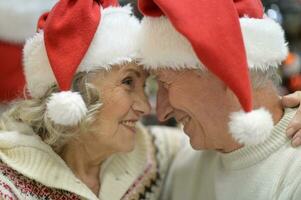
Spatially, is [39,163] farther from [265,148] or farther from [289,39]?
[289,39]

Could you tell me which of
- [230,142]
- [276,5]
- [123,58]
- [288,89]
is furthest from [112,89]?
[288,89]

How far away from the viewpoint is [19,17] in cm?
167

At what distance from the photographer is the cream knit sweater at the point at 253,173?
1244mm

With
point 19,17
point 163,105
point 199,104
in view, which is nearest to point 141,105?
point 163,105

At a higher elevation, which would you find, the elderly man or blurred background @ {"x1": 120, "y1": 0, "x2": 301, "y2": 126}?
the elderly man

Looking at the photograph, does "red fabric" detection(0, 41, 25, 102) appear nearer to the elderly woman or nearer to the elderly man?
the elderly woman

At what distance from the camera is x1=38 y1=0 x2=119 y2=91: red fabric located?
1.25 meters

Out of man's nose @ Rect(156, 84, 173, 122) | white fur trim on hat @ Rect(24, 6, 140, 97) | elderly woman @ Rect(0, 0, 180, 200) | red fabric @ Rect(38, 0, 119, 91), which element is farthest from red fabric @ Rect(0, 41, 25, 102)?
man's nose @ Rect(156, 84, 173, 122)

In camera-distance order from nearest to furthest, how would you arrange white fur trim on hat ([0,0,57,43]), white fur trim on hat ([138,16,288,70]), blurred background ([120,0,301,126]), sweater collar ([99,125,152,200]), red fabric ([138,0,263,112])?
red fabric ([138,0,263,112]) → white fur trim on hat ([138,16,288,70]) → sweater collar ([99,125,152,200]) → white fur trim on hat ([0,0,57,43]) → blurred background ([120,0,301,126])

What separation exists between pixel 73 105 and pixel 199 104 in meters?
0.35

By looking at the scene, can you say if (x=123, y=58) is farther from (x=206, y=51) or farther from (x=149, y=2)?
(x=206, y=51)

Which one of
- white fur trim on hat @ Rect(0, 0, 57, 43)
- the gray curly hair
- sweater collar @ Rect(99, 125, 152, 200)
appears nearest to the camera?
the gray curly hair

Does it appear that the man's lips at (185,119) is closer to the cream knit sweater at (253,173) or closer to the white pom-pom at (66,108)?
the cream knit sweater at (253,173)

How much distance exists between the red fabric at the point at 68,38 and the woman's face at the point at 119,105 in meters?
0.10
